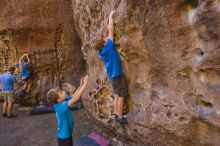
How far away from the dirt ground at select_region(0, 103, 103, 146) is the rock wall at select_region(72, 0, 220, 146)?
5.36 feet

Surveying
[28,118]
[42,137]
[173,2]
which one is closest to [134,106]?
[173,2]

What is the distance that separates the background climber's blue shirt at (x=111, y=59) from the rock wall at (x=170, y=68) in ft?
0.47

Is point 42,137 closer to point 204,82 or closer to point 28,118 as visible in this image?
point 28,118

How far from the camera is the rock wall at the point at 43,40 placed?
25.2 feet

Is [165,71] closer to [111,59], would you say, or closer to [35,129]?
[111,59]

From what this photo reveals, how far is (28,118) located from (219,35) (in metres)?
5.42

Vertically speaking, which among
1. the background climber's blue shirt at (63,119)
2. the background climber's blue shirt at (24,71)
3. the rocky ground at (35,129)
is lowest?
the rocky ground at (35,129)

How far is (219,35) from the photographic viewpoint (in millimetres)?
2740

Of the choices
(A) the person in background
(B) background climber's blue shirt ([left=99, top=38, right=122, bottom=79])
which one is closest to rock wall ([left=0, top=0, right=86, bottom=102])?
(A) the person in background

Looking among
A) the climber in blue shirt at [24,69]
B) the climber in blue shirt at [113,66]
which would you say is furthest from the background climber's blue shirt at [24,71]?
the climber in blue shirt at [113,66]

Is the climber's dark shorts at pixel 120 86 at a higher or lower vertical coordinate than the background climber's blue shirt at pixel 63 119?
higher

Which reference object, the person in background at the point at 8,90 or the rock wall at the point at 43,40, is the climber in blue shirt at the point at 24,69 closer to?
the rock wall at the point at 43,40

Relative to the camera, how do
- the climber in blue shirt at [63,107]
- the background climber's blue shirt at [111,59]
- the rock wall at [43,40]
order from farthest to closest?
the rock wall at [43,40]
the background climber's blue shirt at [111,59]
the climber in blue shirt at [63,107]

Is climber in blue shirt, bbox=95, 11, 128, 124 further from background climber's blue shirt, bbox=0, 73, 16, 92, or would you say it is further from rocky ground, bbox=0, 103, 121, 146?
background climber's blue shirt, bbox=0, 73, 16, 92
